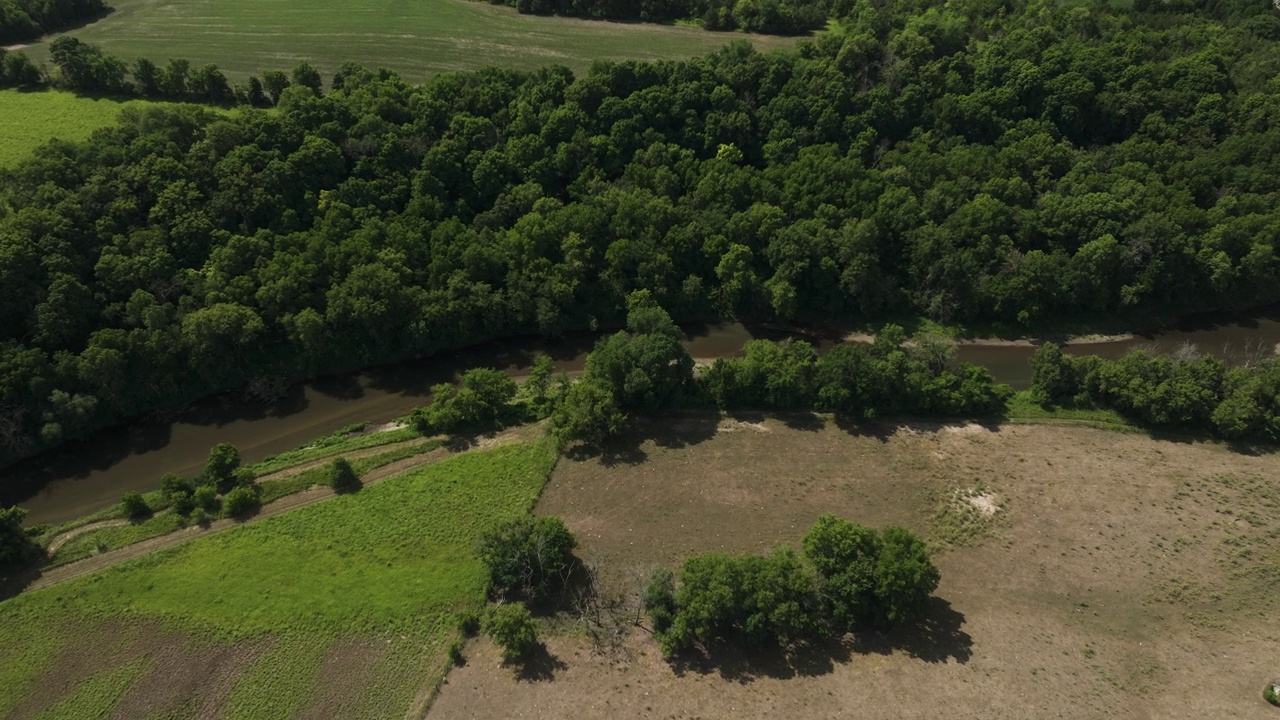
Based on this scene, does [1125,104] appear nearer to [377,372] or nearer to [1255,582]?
[1255,582]

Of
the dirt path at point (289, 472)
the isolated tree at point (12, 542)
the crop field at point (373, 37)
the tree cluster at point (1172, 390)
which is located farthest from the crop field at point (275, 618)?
the crop field at point (373, 37)

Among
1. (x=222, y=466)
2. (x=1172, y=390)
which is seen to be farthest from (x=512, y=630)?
(x=1172, y=390)

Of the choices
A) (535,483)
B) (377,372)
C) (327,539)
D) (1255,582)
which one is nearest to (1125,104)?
Result: (1255,582)

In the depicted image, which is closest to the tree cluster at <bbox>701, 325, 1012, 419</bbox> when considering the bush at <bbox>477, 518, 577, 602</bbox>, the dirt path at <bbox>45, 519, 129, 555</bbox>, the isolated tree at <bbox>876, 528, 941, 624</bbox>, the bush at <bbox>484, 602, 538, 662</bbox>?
the isolated tree at <bbox>876, 528, 941, 624</bbox>

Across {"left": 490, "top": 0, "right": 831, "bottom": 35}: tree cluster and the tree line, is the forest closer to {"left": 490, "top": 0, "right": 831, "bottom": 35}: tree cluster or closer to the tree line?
the tree line

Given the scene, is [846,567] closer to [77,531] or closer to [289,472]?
[289,472]
